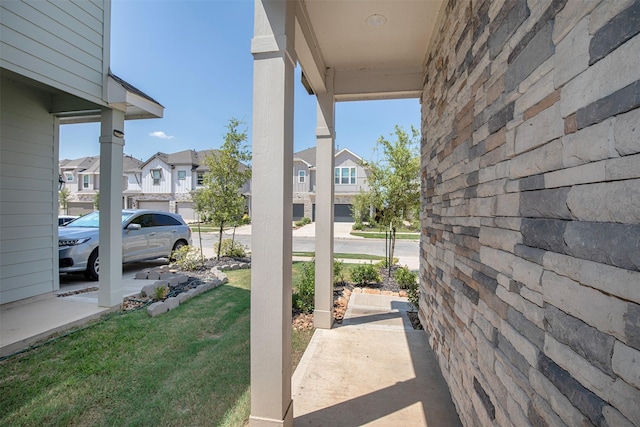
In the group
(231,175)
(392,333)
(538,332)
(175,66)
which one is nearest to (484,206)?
(538,332)

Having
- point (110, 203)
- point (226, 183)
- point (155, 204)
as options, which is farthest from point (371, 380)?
point (155, 204)

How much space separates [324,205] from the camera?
12.5ft

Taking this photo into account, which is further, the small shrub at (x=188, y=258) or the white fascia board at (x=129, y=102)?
the small shrub at (x=188, y=258)

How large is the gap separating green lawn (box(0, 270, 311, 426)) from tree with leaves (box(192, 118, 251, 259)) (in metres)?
4.11

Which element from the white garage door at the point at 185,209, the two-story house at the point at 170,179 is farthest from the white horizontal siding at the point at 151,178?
the white garage door at the point at 185,209

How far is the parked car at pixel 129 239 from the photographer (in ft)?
18.6

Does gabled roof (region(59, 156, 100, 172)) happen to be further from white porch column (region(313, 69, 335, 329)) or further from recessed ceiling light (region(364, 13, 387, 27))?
recessed ceiling light (region(364, 13, 387, 27))

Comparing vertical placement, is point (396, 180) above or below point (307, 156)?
below

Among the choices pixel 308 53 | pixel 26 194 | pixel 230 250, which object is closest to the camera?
pixel 308 53

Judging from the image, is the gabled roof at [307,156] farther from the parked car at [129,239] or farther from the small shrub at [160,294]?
the small shrub at [160,294]

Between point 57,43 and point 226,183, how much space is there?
15.2ft

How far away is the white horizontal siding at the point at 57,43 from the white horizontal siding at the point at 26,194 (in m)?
1.25

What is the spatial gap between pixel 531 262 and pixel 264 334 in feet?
4.84

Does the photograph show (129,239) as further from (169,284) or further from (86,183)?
(86,183)
